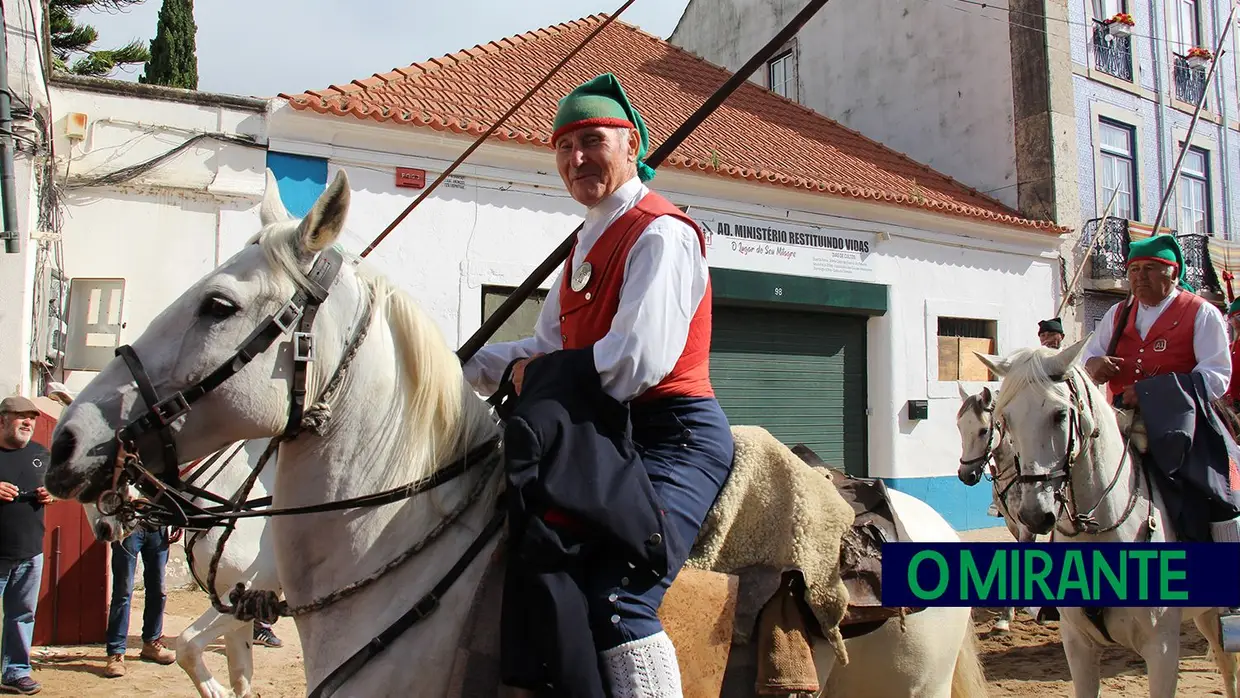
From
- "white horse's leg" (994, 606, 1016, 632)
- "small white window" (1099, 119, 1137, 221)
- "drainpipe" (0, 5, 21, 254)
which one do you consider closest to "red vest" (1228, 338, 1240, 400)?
"white horse's leg" (994, 606, 1016, 632)

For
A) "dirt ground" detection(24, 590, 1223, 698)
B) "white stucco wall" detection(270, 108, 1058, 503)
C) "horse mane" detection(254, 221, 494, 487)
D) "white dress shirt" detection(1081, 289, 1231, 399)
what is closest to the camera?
"horse mane" detection(254, 221, 494, 487)

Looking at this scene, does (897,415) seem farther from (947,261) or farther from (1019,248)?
(1019,248)

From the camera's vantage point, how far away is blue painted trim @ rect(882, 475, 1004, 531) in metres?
11.2

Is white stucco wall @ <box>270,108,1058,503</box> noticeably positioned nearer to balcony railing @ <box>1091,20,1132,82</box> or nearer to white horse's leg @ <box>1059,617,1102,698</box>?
balcony railing @ <box>1091,20,1132,82</box>

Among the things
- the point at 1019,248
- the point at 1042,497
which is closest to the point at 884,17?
the point at 1019,248

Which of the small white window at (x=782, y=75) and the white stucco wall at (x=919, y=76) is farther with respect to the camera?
the small white window at (x=782, y=75)

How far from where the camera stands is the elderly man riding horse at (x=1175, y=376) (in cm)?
397

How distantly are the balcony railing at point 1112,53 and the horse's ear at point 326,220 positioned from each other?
15692 millimetres

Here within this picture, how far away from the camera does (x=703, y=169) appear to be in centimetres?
942

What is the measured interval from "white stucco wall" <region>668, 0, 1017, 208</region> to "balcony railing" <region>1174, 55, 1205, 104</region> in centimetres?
478

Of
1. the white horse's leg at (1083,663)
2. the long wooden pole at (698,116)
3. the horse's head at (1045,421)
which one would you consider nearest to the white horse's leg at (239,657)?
the long wooden pole at (698,116)

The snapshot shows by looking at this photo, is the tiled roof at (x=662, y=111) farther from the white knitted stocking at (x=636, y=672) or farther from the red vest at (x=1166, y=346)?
the white knitted stocking at (x=636, y=672)

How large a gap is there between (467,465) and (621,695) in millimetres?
650

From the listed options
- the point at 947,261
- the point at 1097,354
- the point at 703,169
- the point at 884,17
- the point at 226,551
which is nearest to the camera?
the point at 226,551
